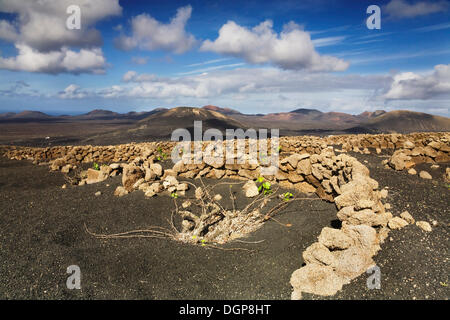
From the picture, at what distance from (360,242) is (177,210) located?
4.10 m

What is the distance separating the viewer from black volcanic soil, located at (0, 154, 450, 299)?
3350 mm

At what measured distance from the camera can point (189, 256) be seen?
4.19 meters

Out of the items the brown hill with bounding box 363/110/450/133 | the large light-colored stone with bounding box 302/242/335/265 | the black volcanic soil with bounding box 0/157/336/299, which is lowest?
the black volcanic soil with bounding box 0/157/336/299

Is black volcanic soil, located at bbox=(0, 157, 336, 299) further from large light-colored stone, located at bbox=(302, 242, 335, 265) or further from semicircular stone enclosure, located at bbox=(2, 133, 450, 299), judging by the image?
semicircular stone enclosure, located at bbox=(2, 133, 450, 299)

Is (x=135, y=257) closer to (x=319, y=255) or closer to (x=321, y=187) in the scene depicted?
(x=319, y=255)

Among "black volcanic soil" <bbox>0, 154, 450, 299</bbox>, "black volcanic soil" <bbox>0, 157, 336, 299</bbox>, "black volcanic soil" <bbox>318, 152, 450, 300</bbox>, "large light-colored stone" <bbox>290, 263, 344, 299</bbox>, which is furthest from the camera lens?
"black volcanic soil" <bbox>0, 157, 336, 299</bbox>

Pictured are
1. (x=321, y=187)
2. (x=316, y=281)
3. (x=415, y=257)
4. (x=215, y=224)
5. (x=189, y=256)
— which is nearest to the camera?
(x=316, y=281)

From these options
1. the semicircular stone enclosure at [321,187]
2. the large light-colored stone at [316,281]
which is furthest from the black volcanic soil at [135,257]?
the semicircular stone enclosure at [321,187]

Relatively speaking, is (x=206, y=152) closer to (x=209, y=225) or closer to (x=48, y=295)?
(x=209, y=225)

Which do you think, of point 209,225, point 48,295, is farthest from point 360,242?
point 48,295

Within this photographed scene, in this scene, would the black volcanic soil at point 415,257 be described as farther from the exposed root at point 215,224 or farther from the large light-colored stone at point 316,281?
the exposed root at point 215,224

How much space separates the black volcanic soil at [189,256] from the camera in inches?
132

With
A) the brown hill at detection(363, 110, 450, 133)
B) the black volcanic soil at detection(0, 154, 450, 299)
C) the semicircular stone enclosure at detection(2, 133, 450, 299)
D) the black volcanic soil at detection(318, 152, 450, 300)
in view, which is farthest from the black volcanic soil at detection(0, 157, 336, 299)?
the brown hill at detection(363, 110, 450, 133)

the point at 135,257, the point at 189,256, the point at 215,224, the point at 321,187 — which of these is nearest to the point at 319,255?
the point at 189,256
